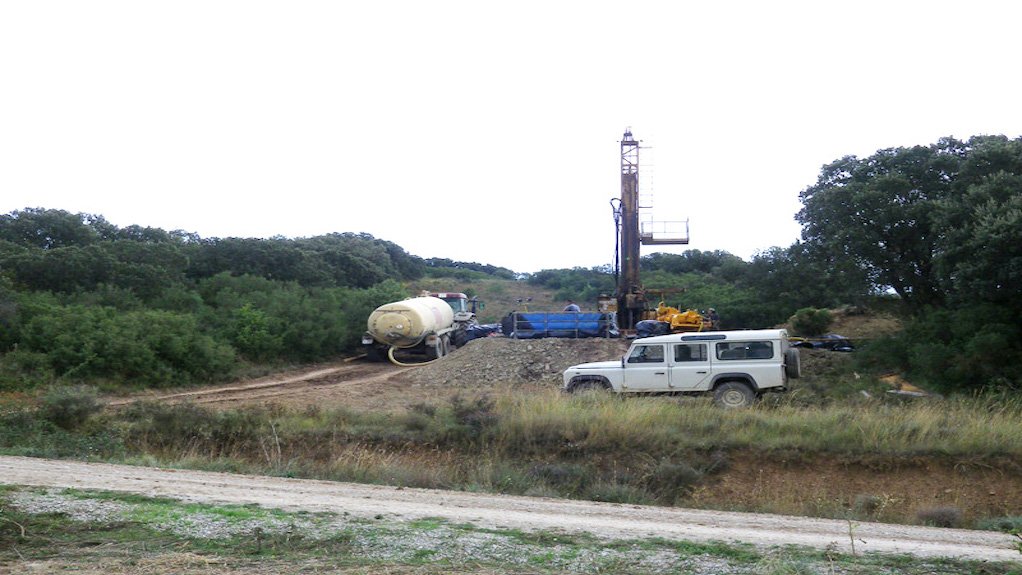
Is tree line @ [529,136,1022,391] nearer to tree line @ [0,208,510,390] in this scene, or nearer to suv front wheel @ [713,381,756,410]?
suv front wheel @ [713,381,756,410]

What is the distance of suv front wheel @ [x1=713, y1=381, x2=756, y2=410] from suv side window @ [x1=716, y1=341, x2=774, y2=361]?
23.9 inches

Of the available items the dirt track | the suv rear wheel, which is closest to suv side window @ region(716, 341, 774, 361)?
the suv rear wheel

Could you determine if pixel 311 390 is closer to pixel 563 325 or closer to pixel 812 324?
pixel 563 325

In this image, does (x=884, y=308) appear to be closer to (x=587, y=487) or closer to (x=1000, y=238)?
(x=1000, y=238)

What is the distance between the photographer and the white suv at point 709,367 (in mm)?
19484

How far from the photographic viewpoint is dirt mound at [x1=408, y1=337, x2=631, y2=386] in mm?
29266

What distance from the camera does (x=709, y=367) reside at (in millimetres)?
19734

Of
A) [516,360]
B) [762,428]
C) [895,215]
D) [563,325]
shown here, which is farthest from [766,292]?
[762,428]

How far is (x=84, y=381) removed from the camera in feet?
80.3

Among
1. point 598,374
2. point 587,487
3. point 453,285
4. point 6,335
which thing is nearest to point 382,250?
point 453,285

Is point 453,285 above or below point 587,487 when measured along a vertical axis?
above

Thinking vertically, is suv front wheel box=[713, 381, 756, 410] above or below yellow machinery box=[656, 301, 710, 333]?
below

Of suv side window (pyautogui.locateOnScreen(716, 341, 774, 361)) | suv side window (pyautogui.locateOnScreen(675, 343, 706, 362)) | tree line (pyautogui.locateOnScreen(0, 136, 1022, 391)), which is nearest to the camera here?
suv side window (pyautogui.locateOnScreen(716, 341, 774, 361))

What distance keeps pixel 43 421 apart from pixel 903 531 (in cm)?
1509
